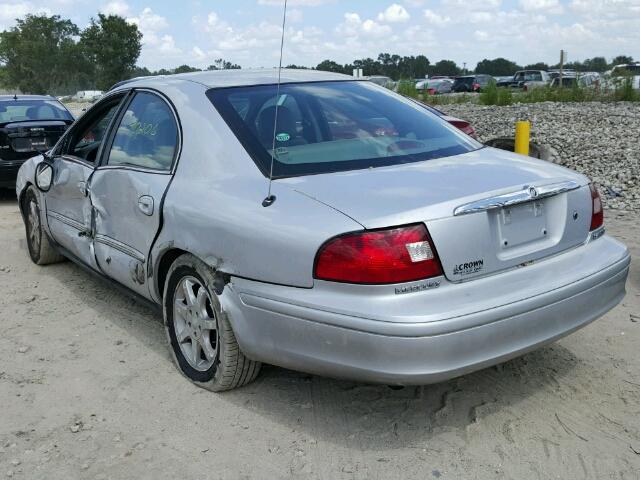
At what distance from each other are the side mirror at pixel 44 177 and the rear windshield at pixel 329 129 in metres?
2.01

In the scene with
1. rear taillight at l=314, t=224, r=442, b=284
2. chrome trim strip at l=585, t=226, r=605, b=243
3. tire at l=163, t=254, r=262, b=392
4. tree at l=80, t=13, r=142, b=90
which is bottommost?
tire at l=163, t=254, r=262, b=392

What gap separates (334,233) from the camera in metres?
2.84

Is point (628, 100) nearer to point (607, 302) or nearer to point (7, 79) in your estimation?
point (607, 302)

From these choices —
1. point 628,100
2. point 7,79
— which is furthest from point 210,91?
point 7,79

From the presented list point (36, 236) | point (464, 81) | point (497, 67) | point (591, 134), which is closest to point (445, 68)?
point (497, 67)

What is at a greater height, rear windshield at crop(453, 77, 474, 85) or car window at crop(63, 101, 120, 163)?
car window at crop(63, 101, 120, 163)

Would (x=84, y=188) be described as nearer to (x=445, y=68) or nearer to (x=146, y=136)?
(x=146, y=136)

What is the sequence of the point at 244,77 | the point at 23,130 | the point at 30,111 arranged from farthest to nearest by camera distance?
the point at 30,111
the point at 23,130
the point at 244,77

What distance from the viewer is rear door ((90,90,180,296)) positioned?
3.83 m

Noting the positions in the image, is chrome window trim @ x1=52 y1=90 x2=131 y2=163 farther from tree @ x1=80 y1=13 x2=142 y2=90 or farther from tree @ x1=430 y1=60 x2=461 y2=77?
tree @ x1=430 y1=60 x2=461 y2=77

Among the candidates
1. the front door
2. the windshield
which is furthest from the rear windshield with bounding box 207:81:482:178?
the windshield

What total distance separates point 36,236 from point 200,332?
2980mm

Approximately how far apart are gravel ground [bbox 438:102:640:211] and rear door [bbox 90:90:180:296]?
5823 mm

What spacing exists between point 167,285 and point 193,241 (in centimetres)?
44
